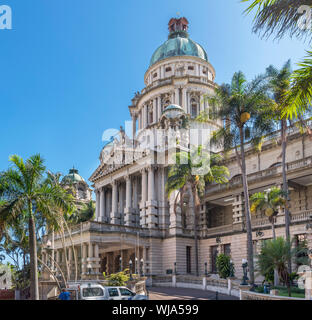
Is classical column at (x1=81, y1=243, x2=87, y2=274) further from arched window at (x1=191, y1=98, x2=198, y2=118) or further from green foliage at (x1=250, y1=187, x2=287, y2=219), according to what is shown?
arched window at (x1=191, y1=98, x2=198, y2=118)

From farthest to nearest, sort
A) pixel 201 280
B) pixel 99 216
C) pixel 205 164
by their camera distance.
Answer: pixel 99 216 → pixel 205 164 → pixel 201 280

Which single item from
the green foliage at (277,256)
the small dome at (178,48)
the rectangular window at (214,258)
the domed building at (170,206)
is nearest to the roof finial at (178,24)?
the small dome at (178,48)

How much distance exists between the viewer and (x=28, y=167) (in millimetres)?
22922

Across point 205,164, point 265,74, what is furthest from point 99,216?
point 265,74

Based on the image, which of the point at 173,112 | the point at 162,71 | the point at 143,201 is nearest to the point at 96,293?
the point at 143,201

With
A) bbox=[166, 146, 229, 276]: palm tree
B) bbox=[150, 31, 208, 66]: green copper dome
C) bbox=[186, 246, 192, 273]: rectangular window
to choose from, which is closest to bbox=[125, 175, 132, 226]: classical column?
bbox=[186, 246, 192, 273]: rectangular window

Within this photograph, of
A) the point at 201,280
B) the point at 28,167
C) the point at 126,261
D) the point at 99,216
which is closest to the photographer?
the point at 28,167

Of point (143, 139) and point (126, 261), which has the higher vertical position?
point (143, 139)

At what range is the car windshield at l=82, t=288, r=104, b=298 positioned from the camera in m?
20.0

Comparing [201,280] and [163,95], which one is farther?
[163,95]

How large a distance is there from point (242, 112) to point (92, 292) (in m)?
19.1

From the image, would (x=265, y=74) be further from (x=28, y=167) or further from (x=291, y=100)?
(x=291, y=100)

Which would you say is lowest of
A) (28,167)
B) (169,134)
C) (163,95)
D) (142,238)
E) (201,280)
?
(201,280)
